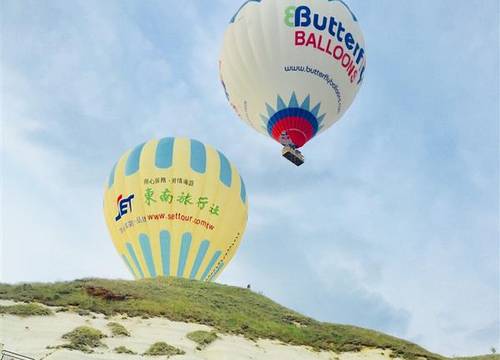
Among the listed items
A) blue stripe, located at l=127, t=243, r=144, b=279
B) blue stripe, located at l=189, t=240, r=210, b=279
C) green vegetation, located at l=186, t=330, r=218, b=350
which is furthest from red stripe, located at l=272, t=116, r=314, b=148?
green vegetation, located at l=186, t=330, r=218, b=350

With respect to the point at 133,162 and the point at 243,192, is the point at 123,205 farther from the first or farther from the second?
the point at 243,192

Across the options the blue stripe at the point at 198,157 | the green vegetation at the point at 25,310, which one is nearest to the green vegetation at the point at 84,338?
the green vegetation at the point at 25,310

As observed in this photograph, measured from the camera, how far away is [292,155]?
3447 cm

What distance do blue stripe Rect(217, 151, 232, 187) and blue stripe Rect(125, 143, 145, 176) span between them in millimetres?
4547

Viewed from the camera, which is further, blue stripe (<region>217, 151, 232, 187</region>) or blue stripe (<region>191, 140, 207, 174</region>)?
blue stripe (<region>217, 151, 232, 187</region>)

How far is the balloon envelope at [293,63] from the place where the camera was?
33344mm

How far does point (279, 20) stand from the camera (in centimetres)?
3362

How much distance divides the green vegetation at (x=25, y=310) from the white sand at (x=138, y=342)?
303 mm

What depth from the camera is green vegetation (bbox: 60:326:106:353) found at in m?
20.2

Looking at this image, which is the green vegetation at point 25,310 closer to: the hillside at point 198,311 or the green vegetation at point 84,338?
the hillside at point 198,311

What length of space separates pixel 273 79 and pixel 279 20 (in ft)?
9.73

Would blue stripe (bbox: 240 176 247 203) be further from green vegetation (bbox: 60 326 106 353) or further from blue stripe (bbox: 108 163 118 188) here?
green vegetation (bbox: 60 326 106 353)

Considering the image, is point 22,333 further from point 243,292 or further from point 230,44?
point 230,44

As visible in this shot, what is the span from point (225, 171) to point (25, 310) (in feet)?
54.1
